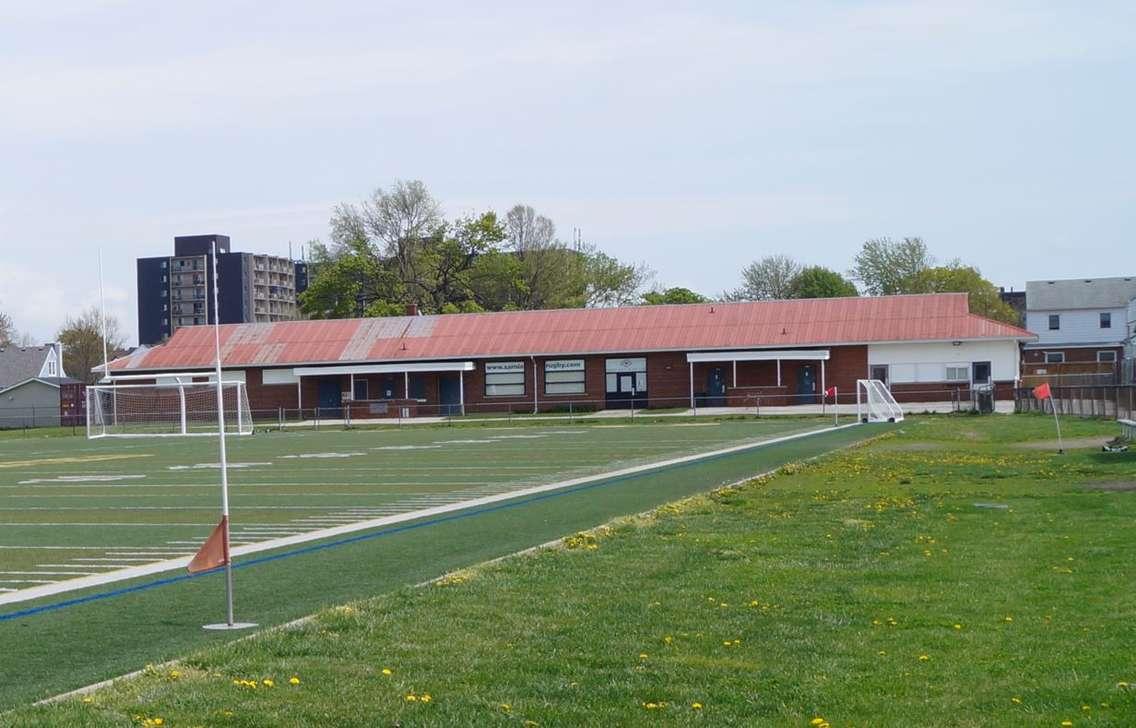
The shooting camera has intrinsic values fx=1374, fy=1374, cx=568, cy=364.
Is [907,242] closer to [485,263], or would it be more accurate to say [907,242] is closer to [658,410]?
[485,263]

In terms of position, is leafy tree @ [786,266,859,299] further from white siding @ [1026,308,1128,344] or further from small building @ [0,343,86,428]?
small building @ [0,343,86,428]

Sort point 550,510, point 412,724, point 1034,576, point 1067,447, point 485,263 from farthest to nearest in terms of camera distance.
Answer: point 485,263
point 1067,447
point 550,510
point 1034,576
point 412,724

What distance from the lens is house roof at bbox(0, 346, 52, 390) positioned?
10525 centimetres

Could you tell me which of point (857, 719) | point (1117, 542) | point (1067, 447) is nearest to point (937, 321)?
point (1067, 447)

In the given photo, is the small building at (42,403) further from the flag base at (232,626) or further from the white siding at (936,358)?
the flag base at (232,626)

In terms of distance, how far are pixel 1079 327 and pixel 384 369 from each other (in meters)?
66.8

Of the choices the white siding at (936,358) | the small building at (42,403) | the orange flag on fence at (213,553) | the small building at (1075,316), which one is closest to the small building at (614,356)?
the white siding at (936,358)

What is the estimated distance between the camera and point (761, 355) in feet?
228

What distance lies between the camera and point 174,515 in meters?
21.0

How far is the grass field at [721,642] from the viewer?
283 inches

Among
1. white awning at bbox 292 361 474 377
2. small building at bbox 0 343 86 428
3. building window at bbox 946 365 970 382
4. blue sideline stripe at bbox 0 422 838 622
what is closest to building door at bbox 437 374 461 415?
white awning at bbox 292 361 474 377

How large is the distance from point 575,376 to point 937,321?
747 inches

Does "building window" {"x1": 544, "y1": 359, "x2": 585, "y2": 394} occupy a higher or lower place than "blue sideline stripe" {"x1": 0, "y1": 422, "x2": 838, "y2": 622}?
higher

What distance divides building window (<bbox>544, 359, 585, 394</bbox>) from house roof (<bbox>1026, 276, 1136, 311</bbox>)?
2251 inches
